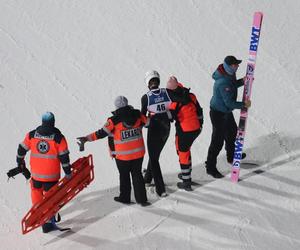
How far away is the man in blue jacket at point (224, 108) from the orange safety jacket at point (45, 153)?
2.49 m

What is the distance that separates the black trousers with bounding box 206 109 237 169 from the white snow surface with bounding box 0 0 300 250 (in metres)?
0.34

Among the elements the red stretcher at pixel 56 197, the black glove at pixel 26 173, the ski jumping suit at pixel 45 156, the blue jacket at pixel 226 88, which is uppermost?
the blue jacket at pixel 226 88

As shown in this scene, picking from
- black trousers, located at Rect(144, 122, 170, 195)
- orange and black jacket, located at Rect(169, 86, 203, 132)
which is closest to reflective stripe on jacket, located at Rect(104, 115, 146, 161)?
black trousers, located at Rect(144, 122, 170, 195)

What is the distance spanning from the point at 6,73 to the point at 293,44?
253 inches

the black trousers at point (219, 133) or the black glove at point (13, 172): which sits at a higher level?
the black trousers at point (219, 133)

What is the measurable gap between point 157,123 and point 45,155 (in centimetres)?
172

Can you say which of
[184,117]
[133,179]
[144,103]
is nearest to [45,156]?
[133,179]

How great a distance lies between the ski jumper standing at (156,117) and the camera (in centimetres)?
809

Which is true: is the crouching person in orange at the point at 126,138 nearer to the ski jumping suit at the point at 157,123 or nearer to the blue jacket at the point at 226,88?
the ski jumping suit at the point at 157,123

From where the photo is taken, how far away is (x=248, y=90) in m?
8.34

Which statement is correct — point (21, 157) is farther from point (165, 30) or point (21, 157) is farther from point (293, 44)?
point (293, 44)

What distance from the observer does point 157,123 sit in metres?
8.22

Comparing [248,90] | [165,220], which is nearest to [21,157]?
[165,220]

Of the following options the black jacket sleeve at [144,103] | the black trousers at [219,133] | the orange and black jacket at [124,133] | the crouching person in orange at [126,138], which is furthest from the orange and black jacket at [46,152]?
the black trousers at [219,133]
